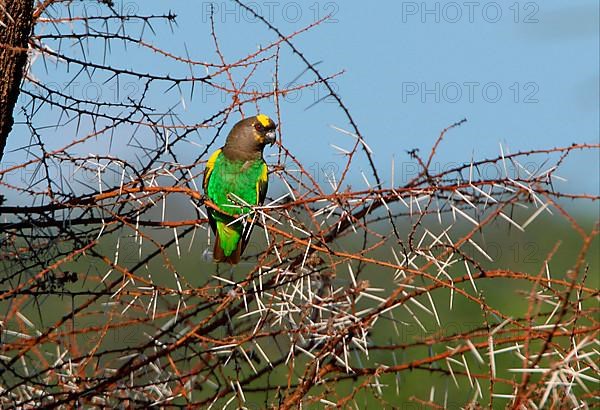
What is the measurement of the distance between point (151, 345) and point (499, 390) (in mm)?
5579

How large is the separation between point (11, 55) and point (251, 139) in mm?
2168

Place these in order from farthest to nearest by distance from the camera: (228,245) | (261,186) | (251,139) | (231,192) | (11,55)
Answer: (251,139) → (261,186) → (231,192) → (228,245) → (11,55)

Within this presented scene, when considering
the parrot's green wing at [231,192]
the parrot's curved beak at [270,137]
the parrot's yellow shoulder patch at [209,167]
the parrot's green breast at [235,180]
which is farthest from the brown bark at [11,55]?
the parrot's curved beak at [270,137]

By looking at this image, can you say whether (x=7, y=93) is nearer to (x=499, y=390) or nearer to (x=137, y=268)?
(x=137, y=268)

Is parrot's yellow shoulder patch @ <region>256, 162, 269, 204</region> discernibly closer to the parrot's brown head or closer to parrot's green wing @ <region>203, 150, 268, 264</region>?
parrot's green wing @ <region>203, 150, 268, 264</region>

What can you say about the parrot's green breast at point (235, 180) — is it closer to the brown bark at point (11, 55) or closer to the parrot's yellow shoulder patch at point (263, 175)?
the parrot's yellow shoulder patch at point (263, 175)

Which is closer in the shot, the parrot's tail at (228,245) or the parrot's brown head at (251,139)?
the parrot's tail at (228,245)

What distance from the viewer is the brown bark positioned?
3.47 m

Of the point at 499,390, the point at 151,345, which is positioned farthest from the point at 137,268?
the point at 499,390

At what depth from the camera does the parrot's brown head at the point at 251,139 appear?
5.45m

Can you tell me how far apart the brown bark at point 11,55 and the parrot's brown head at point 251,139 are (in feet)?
6.72

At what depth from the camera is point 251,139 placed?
17.9ft

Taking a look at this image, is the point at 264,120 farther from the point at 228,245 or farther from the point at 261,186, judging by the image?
the point at 228,245

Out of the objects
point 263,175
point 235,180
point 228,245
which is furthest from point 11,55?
point 263,175
